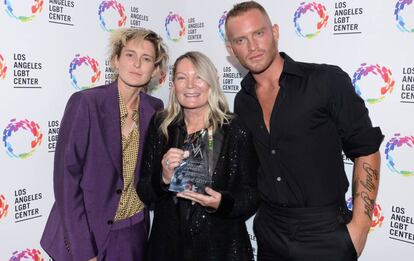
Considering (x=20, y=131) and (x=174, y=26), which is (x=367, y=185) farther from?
(x=174, y=26)

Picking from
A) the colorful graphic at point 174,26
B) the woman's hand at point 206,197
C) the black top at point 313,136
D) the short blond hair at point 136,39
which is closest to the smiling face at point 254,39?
the black top at point 313,136

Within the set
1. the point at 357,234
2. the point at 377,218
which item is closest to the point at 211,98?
the point at 357,234

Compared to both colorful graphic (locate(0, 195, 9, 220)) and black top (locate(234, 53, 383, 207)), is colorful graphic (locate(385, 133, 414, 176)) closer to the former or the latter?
black top (locate(234, 53, 383, 207))

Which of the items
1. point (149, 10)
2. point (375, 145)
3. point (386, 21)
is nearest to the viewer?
point (375, 145)

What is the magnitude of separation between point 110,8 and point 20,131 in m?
1.16

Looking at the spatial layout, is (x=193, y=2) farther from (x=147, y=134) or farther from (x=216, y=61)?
(x=147, y=134)

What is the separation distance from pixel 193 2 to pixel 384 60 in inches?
69.0

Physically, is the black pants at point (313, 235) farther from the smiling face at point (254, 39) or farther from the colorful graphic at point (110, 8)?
the colorful graphic at point (110, 8)

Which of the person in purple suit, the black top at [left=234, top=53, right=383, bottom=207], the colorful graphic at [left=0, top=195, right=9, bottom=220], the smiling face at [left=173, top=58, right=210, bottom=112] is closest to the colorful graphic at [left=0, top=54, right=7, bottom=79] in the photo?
the person in purple suit

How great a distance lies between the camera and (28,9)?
235 centimetres

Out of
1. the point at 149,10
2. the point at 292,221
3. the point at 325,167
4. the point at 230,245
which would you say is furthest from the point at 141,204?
the point at 149,10

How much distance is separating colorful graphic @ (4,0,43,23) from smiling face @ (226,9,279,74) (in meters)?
1.23

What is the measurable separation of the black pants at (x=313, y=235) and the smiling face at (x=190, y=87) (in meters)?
0.77

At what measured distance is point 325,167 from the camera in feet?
6.98
